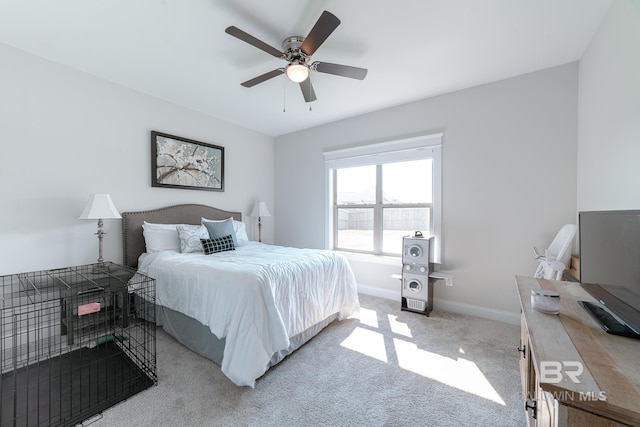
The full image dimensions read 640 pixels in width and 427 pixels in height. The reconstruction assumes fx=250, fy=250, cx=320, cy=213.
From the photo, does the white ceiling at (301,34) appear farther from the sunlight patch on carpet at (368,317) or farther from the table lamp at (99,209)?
the sunlight patch on carpet at (368,317)

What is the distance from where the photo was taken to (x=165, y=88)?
2887 mm

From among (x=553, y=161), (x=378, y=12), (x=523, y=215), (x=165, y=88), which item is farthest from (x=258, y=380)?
(x=553, y=161)

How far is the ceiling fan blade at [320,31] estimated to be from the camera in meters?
1.49

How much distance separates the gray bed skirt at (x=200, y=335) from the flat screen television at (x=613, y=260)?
1.99m

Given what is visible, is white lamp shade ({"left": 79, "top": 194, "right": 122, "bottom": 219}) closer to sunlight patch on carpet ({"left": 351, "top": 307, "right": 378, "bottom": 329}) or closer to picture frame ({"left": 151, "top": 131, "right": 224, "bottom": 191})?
picture frame ({"left": 151, "top": 131, "right": 224, "bottom": 191})

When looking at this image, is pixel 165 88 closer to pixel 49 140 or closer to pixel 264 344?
pixel 49 140

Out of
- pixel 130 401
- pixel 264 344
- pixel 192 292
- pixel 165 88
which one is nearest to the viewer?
pixel 130 401

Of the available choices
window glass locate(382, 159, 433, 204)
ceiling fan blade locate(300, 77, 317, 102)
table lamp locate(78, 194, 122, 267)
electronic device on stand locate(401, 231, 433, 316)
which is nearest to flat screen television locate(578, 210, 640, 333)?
electronic device on stand locate(401, 231, 433, 316)

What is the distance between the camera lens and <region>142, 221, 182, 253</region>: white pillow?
281 centimetres

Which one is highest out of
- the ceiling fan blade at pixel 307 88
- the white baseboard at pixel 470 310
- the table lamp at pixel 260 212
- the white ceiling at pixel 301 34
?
the white ceiling at pixel 301 34

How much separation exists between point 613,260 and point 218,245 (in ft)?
10.0

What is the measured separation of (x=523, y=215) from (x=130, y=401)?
3.73 metres

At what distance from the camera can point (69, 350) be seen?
206 centimetres

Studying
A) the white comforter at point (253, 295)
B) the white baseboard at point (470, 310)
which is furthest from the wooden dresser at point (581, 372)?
the white baseboard at point (470, 310)
